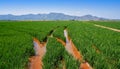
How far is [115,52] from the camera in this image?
11648mm

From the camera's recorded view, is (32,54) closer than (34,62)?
No

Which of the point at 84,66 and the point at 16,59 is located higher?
the point at 16,59

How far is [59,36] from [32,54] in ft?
35.6

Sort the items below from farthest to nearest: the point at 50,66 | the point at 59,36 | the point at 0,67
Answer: the point at 59,36 → the point at 50,66 → the point at 0,67

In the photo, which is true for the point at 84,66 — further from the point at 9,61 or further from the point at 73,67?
the point at 9,61

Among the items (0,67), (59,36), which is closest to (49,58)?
(0,67)

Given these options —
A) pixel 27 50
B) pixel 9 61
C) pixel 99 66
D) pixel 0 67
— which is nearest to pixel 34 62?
pixel 27 50

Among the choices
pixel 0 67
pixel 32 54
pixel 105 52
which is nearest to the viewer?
pixel 0 67

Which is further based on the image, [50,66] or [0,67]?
[50,66]

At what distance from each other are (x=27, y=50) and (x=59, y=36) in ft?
37.4

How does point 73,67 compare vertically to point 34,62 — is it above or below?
above

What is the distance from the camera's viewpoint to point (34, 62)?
11805 mm

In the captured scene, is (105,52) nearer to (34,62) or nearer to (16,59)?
(34,62)

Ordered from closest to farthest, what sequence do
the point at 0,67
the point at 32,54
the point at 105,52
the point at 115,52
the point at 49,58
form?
the point at 0,67
the point at 49,58
the point at 115,52
the point at 105,52
the point at 32,54
